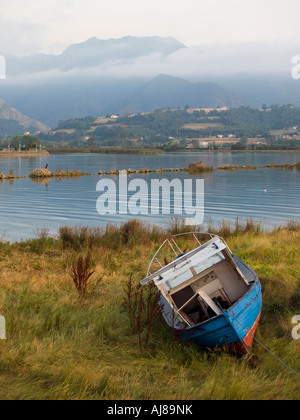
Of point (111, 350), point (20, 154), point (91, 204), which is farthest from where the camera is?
point (20, 154)

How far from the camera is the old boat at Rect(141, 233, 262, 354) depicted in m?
7.43

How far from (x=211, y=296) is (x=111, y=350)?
2.28 metres

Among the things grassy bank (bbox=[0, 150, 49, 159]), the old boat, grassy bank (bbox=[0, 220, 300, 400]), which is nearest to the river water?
grassy bank (bbox=[0, 220, 300, 400])

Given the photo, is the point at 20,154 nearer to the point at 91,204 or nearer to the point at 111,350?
the point at 91,204

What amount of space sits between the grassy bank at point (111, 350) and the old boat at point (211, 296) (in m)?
0.25

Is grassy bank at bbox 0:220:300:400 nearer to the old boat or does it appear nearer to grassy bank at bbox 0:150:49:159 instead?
the old boat

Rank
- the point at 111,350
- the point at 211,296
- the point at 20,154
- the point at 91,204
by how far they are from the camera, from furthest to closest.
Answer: the point at 20,154 < the point at 91,204 < the point at 211,296 < the point at 111,350

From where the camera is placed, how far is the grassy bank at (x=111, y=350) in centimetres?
615

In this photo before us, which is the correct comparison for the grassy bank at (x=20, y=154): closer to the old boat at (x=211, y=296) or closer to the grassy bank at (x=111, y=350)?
the grassy bank at (x=111, y=350)

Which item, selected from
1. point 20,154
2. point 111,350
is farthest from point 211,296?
Answer: point 20,154

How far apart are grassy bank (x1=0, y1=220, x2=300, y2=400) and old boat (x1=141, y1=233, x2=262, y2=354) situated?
9.8 inches

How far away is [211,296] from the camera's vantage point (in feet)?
29.7
